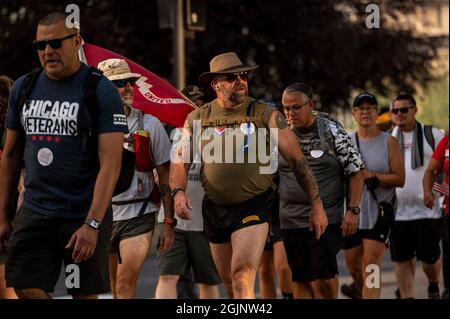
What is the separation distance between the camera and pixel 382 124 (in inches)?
632

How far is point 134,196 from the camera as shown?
971 cm

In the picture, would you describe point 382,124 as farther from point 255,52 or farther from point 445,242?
point 255,52

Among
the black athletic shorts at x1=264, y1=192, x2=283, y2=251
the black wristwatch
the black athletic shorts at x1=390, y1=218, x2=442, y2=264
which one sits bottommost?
the black athletic shorts at x1=390, y1=218, x2=442, y2=264

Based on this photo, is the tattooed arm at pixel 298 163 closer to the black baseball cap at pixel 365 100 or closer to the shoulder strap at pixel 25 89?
the shoulder strap at pixel 25 89

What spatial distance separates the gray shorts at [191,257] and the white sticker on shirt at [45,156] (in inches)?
152

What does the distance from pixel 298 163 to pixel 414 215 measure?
13.8ft

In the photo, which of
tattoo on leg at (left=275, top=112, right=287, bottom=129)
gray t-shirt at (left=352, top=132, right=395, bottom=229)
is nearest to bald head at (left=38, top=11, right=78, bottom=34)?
tattoo on leg at (left=275, top=112, right=287, bottom=129)

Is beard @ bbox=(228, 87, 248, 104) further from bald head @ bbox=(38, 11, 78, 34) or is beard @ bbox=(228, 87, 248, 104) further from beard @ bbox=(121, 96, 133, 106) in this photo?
bald head @ bbox=(38, 11, 78, 34)

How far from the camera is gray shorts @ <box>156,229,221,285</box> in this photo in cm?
1074

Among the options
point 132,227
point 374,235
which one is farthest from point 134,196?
point 374,235

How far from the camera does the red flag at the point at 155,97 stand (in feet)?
33.8

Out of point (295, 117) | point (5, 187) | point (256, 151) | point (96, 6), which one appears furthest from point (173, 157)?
point (96, 6)

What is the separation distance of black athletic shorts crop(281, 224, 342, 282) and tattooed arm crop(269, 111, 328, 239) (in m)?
1.33

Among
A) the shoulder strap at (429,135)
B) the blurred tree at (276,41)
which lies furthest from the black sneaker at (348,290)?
the blurred tree at (276,41)
